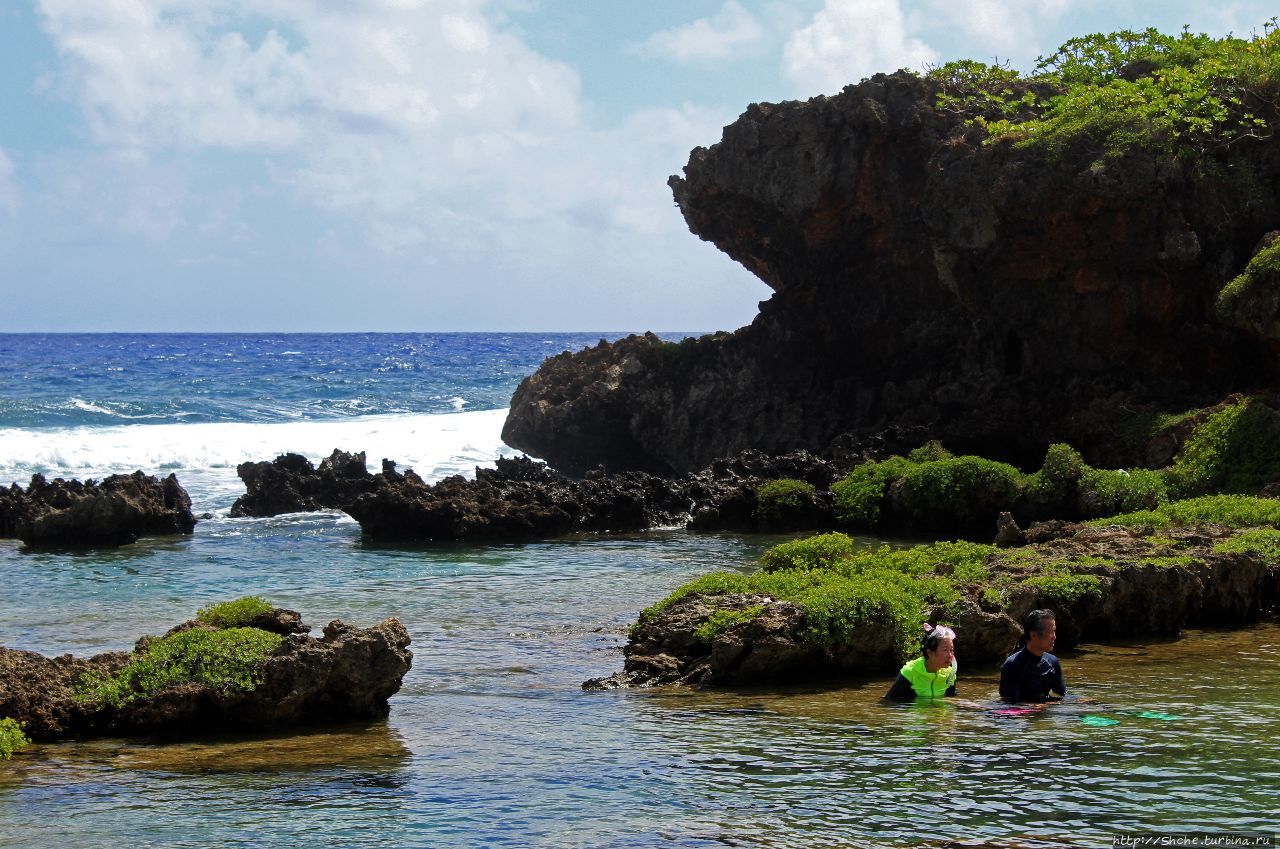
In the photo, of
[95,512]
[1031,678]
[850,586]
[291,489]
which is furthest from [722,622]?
[291,489]

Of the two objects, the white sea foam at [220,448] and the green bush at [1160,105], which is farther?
the white sea foam at [220,448]

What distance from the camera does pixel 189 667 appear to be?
11.1 metres

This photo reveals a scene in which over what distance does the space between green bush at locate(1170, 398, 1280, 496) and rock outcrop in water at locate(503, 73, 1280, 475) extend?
64.8 inches

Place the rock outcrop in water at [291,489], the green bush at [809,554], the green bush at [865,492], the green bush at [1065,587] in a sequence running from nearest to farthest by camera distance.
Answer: the green bush at [1065,587] → the green bush at [809,554] → the green bush at [865,492] → the rock outcrop in water at [291,489]

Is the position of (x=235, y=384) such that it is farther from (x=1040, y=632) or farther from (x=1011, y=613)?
(x=1040, y=632)

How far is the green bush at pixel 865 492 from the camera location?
79.7ft

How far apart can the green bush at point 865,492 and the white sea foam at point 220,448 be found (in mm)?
14996

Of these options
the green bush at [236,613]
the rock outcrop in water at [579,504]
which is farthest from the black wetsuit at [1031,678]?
the rock outcrop in water at [579,504]

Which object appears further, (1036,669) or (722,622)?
(722,622)

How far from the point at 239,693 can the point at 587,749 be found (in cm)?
295

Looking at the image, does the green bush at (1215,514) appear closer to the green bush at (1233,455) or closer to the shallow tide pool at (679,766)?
the green bush at (1233,455)

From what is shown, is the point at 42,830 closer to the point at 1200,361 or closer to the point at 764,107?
the point at 1200,361

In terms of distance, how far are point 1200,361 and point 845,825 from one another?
21250 millimetres

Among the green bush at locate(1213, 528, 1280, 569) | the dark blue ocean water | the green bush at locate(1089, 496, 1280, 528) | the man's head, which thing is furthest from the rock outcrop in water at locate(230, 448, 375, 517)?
the dark blue ocean water
